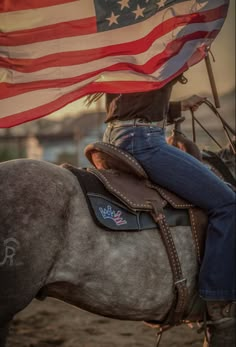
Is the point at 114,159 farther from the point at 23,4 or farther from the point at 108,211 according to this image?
the point at 23,4

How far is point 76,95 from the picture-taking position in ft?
15.1

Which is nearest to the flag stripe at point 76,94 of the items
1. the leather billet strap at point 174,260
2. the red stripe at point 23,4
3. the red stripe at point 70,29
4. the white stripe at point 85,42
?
the white stripe at point 85,42

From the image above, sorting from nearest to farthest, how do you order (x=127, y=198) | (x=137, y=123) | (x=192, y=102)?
(x=127, y=198)
(x=137, y=123)
(x=192, y=102)

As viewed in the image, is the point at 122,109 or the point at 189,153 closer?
the point at 122,109

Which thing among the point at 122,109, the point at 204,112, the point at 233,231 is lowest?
the point at 204,112

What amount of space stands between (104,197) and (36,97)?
3.25 ft

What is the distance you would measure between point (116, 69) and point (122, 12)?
0.48 m

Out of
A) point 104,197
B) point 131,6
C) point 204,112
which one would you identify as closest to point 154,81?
point 131,6

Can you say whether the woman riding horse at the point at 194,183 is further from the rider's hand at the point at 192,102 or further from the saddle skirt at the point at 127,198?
the rider's hand at the point at 192,102

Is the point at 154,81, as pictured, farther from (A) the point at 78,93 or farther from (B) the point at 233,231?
(B) the point at 233,231

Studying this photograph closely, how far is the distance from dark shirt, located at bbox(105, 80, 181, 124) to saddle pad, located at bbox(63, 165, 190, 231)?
0.57m

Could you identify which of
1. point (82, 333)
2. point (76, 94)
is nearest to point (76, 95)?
point (76, 94)

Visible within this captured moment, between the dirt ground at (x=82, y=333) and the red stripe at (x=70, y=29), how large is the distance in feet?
11.0

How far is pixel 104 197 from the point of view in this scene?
166 inches
